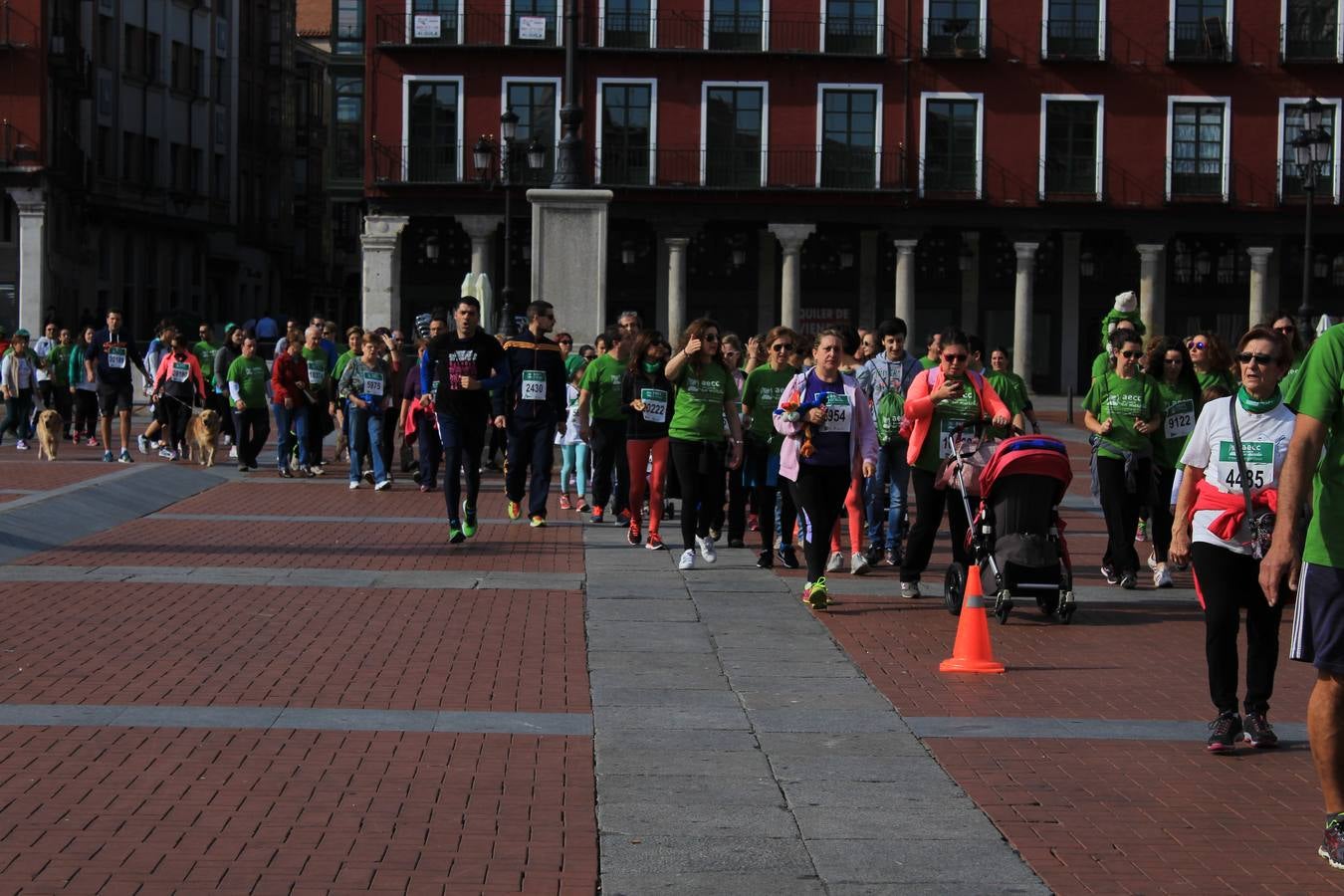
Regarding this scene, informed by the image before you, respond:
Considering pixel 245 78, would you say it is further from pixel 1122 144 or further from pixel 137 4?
pixel 1122 144

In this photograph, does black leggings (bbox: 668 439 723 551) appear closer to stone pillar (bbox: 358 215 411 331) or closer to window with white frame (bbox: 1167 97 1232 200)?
stone pillar (bbox: 358 215 411 331)

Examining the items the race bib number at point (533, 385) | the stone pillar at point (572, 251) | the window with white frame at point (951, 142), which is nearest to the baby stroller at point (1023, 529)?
the race bib number at point (533, 385)

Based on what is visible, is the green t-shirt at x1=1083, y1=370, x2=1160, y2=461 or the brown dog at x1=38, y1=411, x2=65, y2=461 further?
the brown dog at x1=38, y1=411, x2=65, y2=461

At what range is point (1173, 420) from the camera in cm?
1280

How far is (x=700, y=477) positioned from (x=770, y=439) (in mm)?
684

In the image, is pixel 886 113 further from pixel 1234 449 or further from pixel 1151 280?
pixel 1234 449

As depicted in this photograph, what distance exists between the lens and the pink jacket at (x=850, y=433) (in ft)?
38.8

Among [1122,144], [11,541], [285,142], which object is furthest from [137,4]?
[11,541]

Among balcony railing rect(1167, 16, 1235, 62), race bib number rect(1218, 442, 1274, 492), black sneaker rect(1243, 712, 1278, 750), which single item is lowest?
black sneaker rect(1243, 712, 1278, 750)

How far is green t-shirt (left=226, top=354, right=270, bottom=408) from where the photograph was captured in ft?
74.5

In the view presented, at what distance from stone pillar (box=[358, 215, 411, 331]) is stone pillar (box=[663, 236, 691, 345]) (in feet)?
23.7

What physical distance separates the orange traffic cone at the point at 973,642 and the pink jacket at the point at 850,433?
261cm

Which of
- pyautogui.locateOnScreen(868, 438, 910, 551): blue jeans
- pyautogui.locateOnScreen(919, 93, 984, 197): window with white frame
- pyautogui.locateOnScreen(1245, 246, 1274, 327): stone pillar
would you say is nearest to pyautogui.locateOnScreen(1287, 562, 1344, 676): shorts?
pyautogui.locateOnScreen(868, 438, 910, 551): blue jeans

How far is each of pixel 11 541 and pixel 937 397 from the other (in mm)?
6814
